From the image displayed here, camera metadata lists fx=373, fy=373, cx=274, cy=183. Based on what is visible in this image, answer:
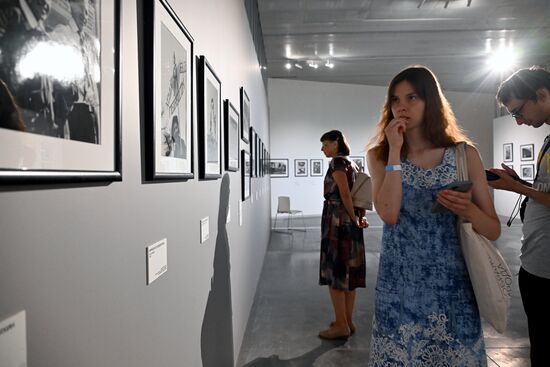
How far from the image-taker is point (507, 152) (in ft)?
51.3

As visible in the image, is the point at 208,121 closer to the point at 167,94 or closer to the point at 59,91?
the point at 167,94

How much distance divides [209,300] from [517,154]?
1636 cm

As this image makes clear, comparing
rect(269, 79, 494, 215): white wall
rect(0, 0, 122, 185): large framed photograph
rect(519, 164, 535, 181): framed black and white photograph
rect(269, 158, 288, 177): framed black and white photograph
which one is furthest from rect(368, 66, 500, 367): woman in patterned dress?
rect(519, 164, 535, 181): framed black and white photograph

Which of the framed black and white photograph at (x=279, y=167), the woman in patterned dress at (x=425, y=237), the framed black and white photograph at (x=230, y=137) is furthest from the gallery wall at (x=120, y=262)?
the framed black and white photograph at (x=279, y=167)

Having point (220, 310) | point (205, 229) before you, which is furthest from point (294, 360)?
point (205, 229)

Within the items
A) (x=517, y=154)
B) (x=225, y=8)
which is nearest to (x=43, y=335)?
(x=225, y=8)

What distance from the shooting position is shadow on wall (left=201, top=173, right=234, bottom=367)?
7.13 ft

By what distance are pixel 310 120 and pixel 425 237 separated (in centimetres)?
1419

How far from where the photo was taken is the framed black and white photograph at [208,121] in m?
2.00

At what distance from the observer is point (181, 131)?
1.61 meters

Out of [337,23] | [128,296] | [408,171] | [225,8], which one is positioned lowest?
[128,296]

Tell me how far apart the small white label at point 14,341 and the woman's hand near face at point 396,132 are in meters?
1.56

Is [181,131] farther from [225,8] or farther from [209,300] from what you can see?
[225,8]

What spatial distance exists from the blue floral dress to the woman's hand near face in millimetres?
126
